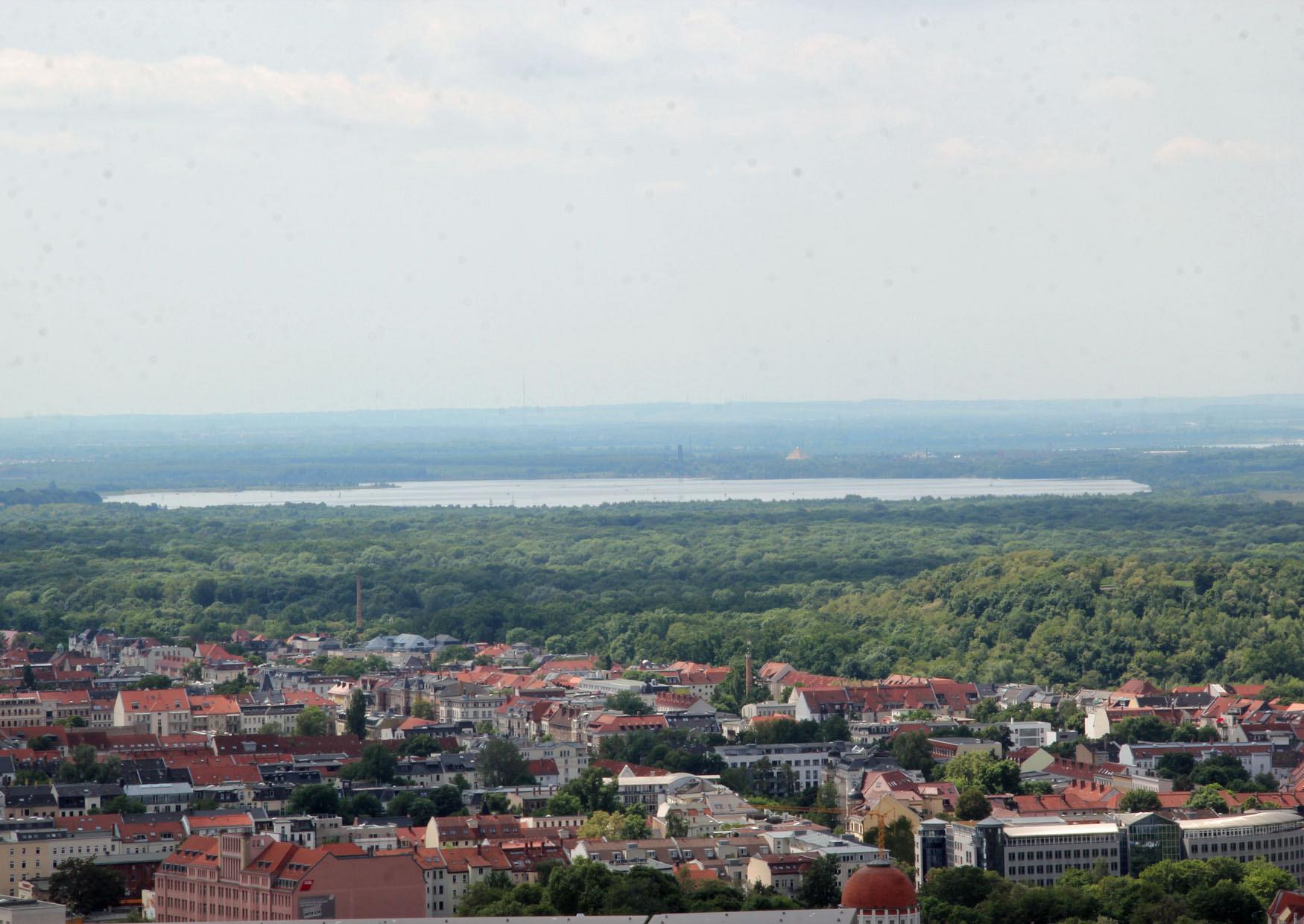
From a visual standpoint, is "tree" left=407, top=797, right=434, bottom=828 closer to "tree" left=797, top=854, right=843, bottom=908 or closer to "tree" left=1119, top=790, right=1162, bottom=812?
"tree" left=797, top=854, right=843, bottom=908

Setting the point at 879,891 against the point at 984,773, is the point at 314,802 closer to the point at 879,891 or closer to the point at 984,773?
the point at 984,773

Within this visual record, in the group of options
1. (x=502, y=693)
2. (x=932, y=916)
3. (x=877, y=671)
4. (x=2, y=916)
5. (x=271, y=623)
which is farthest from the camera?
(x=271, y=623)

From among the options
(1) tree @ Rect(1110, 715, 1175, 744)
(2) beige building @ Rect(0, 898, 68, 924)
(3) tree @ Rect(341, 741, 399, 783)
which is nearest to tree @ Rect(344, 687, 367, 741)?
Result: (3) tree @ Rect(341, 741, 399, 783)

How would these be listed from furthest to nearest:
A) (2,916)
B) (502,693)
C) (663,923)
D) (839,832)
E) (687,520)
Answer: (687,520), (502,693), (839,832), (2,916), (663,923)

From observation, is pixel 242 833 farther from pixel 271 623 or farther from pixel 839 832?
pixel 271 623

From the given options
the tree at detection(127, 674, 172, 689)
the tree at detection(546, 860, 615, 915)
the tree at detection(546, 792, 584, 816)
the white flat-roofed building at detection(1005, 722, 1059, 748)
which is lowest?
the white flat-roofed building at detection(1005, 722, 1059, 748)

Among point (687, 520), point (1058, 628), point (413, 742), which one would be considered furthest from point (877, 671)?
point (687, 520)
